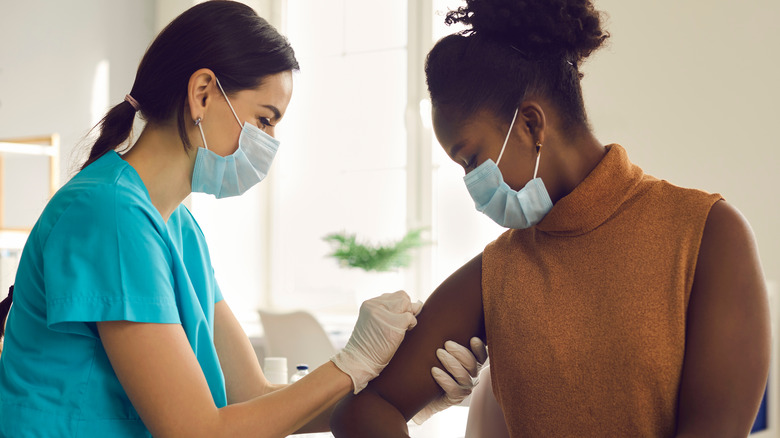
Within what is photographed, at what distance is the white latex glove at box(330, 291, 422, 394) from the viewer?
44.0 inches

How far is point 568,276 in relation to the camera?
1028mm

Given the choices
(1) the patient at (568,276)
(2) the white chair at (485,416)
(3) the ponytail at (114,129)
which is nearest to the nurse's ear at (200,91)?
(3) the ponytail at (114,129)

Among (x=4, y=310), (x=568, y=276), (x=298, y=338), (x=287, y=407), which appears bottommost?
(x=298, y=338)

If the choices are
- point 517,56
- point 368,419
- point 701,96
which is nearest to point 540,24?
point 517,56

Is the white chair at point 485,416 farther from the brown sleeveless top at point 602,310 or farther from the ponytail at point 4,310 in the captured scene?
the ponytail at point 4,310

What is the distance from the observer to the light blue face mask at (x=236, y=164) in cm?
118

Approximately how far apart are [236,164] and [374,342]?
402 mm

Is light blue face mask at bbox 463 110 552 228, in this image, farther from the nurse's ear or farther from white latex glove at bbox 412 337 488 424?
the nurse's ear

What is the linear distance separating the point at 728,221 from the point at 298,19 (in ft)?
11.8

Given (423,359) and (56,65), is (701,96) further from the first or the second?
(56,65)

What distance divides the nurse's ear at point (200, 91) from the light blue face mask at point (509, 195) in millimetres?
446

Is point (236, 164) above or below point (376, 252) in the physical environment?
above

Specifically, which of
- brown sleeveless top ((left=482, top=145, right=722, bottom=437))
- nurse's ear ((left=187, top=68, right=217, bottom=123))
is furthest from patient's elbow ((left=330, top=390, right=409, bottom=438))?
nurse's ear ((left=187, top=68, right=217, bottom=123))

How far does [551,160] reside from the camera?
1065 millimetres
